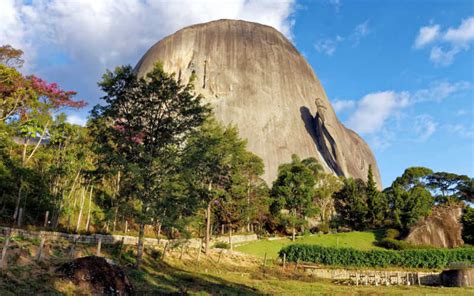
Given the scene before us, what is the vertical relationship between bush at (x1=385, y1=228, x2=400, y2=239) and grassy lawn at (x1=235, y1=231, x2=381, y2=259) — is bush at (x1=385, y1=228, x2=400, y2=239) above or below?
above

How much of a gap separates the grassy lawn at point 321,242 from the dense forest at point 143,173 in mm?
3206

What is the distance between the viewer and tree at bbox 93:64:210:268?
75.2 feet

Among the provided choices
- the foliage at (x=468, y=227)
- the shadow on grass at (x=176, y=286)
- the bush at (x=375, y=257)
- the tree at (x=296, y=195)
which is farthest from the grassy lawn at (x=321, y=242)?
the shadow on grass at (x=176, y=286)

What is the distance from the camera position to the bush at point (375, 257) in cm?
3922

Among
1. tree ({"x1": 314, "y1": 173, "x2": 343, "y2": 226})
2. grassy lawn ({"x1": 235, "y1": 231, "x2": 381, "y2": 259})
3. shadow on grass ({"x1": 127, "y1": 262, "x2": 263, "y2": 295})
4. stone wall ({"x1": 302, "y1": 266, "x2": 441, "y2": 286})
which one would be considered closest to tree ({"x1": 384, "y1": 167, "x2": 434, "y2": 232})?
grassy lawn ({"x1": 235, "y1": 231, "x2": 381, "y2": 259})

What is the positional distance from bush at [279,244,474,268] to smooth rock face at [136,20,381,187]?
3633 centimetres

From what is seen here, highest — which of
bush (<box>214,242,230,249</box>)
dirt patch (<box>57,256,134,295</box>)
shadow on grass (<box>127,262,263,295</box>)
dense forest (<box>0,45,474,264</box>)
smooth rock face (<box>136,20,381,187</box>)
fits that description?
smooth rock face (<box>136,20,381,187</box>)

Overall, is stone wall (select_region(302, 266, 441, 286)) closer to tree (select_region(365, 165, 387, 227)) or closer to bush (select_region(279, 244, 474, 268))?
bush (select_region(279, 244, 474, 268))

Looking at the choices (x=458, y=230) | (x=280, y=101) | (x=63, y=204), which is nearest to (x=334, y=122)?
(x=280, y=101)

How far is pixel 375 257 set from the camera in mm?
39469

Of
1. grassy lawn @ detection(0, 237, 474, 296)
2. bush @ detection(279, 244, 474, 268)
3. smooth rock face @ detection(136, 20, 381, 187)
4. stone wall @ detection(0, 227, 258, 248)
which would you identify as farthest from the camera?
smooth rock face @ detection(136, 20, 381, 187)

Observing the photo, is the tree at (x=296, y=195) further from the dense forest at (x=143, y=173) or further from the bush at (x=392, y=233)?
the bush at (x=392, y=233)

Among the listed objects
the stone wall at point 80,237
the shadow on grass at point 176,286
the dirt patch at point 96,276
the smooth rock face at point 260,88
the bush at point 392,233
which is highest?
the smooth rock face at point 260,88

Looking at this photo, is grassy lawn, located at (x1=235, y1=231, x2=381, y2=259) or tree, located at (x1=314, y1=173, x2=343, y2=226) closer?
grassy lawn, located at (x1=235, y1=231, x2=381, y2=259)
